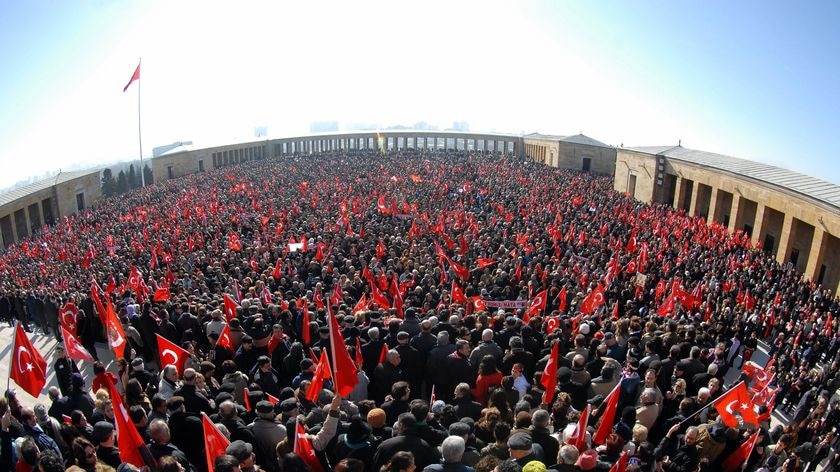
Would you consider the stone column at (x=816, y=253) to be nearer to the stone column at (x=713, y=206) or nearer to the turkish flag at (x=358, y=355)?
the stone column at (x=713, y=206)

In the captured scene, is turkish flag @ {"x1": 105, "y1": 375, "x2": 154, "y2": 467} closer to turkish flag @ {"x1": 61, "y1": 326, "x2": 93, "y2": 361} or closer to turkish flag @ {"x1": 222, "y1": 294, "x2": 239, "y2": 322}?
turkish flag @ {"x1": 61, "y1": 326, "x2": 93, "y2": 361}

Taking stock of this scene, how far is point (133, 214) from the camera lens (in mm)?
27953

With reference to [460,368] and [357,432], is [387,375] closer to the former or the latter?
[460,368]

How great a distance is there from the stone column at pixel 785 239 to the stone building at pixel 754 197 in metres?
0.04

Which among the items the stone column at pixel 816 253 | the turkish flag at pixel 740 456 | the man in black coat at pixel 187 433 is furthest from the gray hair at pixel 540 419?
the stone column at pixel 816 253

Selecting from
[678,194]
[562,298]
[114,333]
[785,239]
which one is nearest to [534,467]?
[114,333]

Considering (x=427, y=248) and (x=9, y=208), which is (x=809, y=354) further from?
→ (x=9, y=208)

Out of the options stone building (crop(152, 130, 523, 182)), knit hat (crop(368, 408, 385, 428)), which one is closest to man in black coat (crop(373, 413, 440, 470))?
knit hat (crop(368, 408, 385, 428))

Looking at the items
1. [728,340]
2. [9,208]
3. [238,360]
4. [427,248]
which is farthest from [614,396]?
[9,208]

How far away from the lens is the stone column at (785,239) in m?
21.5

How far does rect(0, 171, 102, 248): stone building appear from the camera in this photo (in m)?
32.0

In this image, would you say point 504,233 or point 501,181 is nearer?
point 504,233

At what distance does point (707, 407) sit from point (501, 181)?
30.4m

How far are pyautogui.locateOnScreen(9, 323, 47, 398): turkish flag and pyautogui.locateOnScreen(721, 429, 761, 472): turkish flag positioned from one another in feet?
27.1
